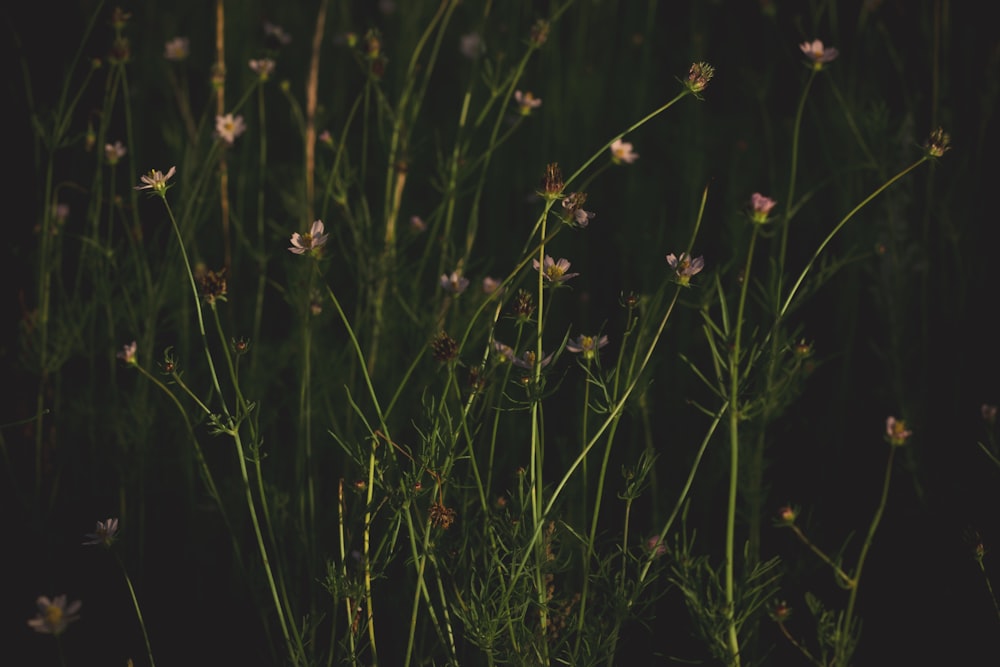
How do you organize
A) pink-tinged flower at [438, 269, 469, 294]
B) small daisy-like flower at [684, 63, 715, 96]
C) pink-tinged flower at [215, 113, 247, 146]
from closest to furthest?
small daisy-like flower at [684, 63, 715, 96] → pink-tinged flower at [438, 269, 469, 294] → pink-tinged flower at [215, 113, 247, 146]

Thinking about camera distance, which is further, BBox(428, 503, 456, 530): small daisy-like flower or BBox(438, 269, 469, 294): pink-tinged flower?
BBox(438, 269, 469, 294): pink-tinged flower

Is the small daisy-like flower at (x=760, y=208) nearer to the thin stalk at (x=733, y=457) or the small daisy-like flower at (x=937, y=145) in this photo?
the thin stalk at (x=733, y=457)

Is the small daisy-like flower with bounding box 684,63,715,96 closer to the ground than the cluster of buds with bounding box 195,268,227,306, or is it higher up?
higher up

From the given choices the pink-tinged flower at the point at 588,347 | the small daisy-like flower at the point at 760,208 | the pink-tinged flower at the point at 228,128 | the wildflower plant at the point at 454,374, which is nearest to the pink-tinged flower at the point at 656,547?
the wildflower plant at the point at 454,374

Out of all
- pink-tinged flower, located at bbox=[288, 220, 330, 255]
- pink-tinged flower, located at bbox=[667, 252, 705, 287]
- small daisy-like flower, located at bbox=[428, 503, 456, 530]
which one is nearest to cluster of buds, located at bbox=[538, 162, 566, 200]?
pink-tinged flower, located at bbox=[667, 252, 705, 287]

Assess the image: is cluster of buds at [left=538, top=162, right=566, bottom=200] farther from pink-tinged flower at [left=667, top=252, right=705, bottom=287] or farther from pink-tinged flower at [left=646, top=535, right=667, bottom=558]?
pink-tinged flower at [left=646, top=535, right=667, bottom=558]

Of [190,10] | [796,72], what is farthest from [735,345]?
[190,10]

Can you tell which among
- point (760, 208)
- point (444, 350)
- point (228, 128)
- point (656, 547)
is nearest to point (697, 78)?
point (760, 208)

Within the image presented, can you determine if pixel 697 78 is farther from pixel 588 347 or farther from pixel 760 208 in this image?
pixel 588 347

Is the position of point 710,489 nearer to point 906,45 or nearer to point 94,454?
point 94,454
